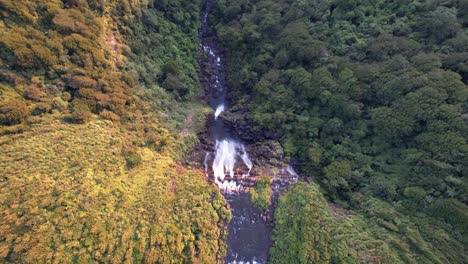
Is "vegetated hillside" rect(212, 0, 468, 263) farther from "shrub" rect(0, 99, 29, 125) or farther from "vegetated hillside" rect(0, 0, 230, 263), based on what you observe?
"shrub" rect(0, 99, 29, 125)

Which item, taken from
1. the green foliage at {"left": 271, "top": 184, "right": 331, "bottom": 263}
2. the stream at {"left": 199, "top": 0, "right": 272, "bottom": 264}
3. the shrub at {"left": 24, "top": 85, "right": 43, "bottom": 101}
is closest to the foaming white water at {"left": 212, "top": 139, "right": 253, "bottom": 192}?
the stream at {"left": 199, "top": 0, "right": 272, "bottom": 264}

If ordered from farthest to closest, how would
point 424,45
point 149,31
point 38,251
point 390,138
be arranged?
point 149,31 → point 424,45 → point 390,138 → point 38,251

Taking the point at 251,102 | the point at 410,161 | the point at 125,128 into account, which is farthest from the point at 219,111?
the point at 410,161

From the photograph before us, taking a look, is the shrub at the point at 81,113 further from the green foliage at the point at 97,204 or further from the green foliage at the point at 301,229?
the green foliage at the point at 301,229

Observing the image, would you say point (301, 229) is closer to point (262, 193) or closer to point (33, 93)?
point (262, 193)

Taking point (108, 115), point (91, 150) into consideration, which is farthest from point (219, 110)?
point (91, 150)

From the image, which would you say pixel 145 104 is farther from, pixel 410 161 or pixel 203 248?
pixel 410 161

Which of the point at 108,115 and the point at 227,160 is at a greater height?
the point at 108,115
